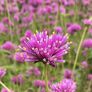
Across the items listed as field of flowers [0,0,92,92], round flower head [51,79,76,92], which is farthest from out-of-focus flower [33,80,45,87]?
round flower head [51,79,76,92]

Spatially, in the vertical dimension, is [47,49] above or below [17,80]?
below

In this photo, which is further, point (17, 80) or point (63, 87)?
point (17, 80)

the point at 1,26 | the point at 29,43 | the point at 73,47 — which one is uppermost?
the point at 1,26

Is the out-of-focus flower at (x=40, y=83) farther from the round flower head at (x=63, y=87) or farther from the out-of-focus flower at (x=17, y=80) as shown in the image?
the round flower head at (x=63, y=87)

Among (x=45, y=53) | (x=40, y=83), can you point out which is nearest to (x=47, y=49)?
(x=45, y=53)

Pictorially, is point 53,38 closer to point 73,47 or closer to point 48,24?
point 73,47

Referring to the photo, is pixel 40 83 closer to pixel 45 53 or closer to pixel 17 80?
pixel 17 80

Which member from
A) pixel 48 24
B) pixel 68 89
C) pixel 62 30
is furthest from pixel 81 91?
pixel 68 89
